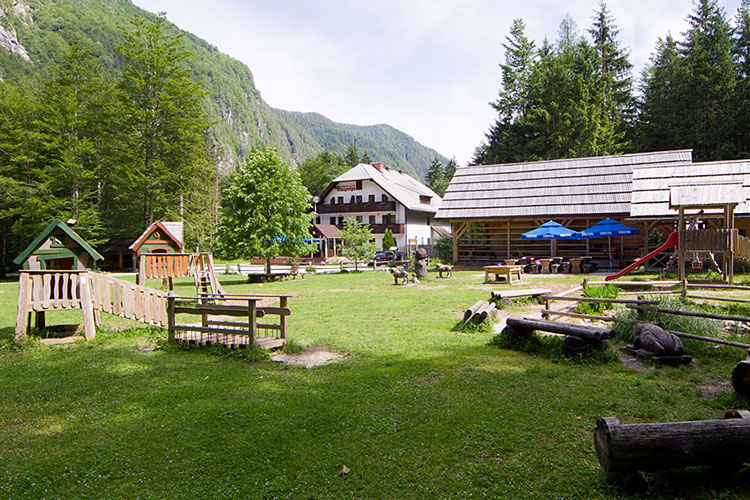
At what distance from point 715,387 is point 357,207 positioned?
50931 millimetres

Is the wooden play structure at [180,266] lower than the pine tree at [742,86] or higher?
lower

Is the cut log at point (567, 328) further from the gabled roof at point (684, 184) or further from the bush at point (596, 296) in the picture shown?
the gabled roof at point (684, 184)

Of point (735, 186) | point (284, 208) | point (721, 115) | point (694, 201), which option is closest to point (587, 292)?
point (694, 201)

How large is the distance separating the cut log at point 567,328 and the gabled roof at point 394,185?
44.3m

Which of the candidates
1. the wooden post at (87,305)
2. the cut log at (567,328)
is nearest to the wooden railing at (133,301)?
the wooden post at (87,305)

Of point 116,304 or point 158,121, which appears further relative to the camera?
point 158,121

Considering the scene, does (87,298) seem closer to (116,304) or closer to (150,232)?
(116,304)

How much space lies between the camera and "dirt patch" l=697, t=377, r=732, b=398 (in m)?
5.87

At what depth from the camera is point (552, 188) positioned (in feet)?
102

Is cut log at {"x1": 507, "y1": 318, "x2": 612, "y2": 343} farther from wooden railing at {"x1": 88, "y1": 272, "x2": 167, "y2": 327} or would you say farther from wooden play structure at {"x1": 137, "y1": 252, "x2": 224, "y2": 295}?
wooden play structure at {"x1": 137, "y1": 252, "x2": 224, "y2": 295}

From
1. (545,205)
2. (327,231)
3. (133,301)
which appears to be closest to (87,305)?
(133,301)

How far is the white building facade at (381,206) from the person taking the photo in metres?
53.9

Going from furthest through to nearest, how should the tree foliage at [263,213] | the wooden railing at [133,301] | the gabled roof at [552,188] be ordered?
the gabled roof at [552,188]
the tree foliage at [263,213]
the wooden railing at [133,301]

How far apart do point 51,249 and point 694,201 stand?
18.5 metres
